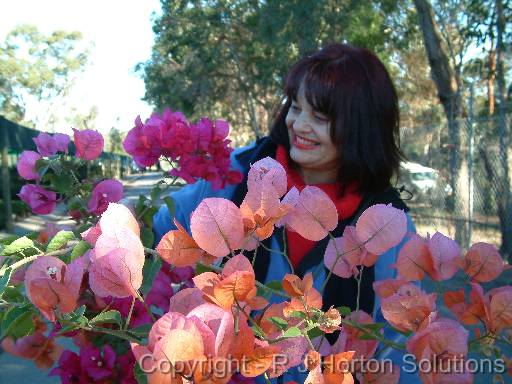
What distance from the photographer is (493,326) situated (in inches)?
24.1

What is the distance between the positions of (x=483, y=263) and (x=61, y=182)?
0.85 metres

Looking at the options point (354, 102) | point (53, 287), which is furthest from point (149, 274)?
point (354, 102)

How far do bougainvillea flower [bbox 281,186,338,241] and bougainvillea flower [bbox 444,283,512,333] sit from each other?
0.19 meters

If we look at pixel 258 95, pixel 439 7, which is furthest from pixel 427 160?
pixel 258 95

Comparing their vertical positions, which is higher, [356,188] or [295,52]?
[295,52]

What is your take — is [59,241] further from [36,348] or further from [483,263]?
[483,263]

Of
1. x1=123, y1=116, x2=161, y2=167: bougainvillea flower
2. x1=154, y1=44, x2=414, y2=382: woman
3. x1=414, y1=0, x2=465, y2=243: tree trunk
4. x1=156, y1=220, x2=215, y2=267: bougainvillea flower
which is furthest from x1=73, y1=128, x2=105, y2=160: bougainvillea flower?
x1=414, y1=0, x2=465, y2=243: tree trunk

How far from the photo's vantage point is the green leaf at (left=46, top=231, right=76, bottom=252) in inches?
28.4

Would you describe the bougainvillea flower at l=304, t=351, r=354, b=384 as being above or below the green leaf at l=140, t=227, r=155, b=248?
below

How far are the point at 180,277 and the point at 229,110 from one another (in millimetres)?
28419

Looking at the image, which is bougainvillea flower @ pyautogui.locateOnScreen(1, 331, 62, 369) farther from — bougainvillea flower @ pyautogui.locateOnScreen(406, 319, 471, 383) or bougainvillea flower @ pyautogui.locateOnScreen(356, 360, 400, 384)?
bougainvillea flower @ pyautogui.locateOnScreen(406, 319, 471, 383)

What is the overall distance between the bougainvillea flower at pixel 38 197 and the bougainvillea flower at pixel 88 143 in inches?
6.4

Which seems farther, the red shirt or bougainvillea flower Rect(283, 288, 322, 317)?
the red shirt

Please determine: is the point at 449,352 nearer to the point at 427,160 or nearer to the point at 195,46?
the point at 427,160
